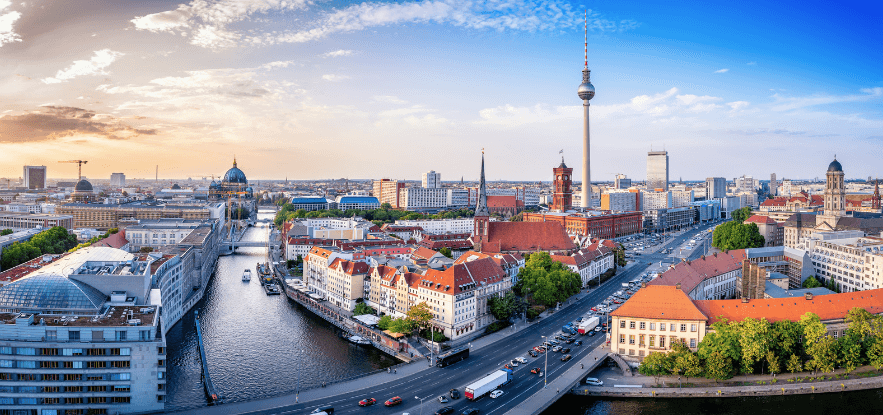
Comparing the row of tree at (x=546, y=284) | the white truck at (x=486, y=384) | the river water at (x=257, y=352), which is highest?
the row of tree at (x=546, y=284)

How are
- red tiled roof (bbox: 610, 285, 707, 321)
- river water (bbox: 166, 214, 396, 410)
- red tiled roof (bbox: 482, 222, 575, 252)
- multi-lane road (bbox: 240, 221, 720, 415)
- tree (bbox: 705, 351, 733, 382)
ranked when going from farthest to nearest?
red tiled roof (bbox: 482, 222, 575, 252) < red tiled roof (bbox: 610, 285, 707, 321) < river water (bbox: 166, 214, 396, 410) < tree (bbox: 705, 351, 733, 382) < multi-lane road (bbox: 240, 221, 720, 415)

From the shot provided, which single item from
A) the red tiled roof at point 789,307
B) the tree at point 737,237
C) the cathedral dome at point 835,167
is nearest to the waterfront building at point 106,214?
the tree at point 737,237

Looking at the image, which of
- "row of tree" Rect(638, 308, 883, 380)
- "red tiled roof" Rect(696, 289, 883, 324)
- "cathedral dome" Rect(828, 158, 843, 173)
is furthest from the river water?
"cathedral dome" Rect(828, 158, 843, 173)

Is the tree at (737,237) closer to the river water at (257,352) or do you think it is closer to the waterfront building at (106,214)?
the river water at (257,352)

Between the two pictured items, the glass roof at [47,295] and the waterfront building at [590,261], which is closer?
the glass roof at [47,295]

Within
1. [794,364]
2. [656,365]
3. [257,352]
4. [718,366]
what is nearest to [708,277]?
[794,364]

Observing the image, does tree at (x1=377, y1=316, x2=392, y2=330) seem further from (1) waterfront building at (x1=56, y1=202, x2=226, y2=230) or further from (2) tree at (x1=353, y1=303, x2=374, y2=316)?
(1) waterfront building at (x1=56, y1=202, x2=226, y2=230)
